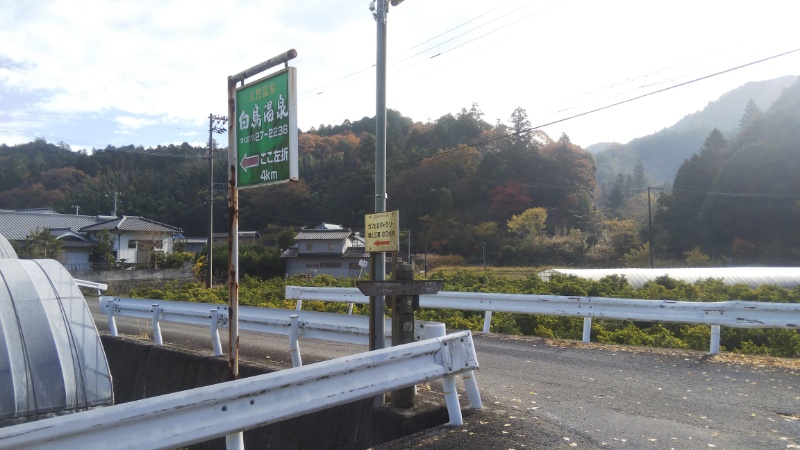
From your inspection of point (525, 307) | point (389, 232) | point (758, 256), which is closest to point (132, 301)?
point (389, 232)

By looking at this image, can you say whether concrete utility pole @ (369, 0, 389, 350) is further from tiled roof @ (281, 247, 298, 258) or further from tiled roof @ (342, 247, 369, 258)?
tiled roof @ (281, 247, 298, 258)

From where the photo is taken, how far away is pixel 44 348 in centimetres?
547

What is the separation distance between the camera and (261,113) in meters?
5.40

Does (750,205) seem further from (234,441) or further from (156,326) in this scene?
(234,441)

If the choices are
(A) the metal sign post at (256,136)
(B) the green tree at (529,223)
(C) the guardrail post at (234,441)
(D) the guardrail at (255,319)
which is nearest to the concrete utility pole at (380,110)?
(D) the guardrail at (255,319)

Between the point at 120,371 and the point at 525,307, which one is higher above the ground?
the point at 525,307

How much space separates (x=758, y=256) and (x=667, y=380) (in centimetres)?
5468

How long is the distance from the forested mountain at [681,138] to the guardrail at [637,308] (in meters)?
143

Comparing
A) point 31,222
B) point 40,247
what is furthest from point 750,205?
point 31,222

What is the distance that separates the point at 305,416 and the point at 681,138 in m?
185

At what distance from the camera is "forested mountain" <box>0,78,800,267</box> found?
178ft

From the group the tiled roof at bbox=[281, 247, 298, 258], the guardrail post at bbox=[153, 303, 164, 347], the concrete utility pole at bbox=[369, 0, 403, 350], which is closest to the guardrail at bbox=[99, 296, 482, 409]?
the guardrail post at bbox=[153, 303, 164, 347]

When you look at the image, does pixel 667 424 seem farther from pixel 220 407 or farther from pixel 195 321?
pixel 195 321

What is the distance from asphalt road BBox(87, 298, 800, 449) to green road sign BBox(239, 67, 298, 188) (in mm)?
2630
